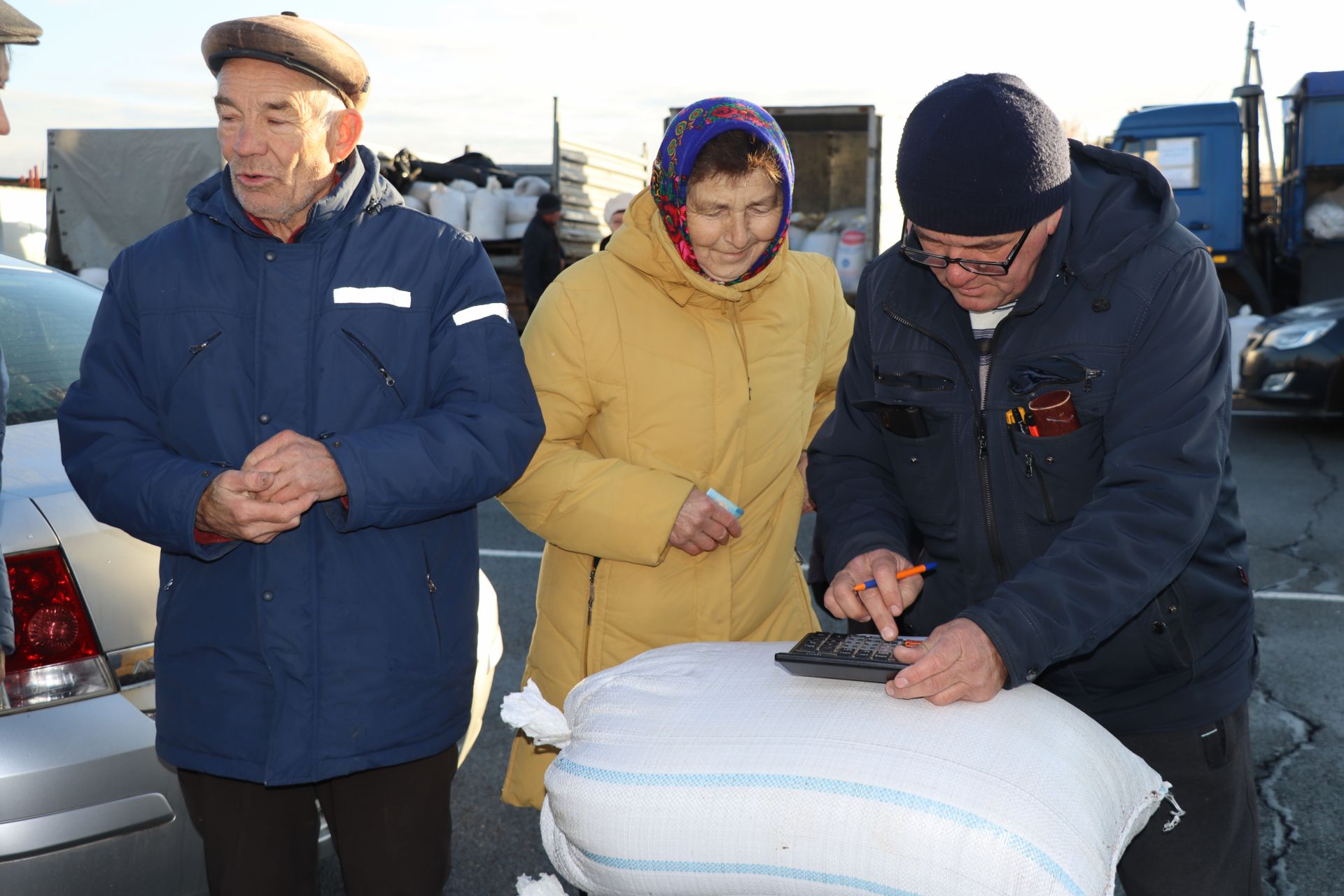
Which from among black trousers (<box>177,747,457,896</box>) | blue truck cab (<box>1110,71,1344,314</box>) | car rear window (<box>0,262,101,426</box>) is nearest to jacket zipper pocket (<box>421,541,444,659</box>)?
black trousers (<box>177,747,457,896</box>)

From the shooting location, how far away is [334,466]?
2.06 meters

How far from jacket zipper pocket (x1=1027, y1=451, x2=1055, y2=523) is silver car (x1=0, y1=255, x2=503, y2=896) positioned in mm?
1721

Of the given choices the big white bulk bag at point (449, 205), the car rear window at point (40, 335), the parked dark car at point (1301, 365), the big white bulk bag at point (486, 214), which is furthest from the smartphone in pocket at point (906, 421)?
the big white bulk bag at point (486, 214)

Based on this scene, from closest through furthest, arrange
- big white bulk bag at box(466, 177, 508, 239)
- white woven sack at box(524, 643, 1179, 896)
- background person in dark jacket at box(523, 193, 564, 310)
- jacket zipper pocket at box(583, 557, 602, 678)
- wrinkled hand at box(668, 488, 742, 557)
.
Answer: white woven sack at box(524, 643, 1179, 896)
wrinkled hand at box(668, 488, 742, 557)
jacket zipper pocket at box(583, 557, 602, 678)
background person in dark jacket at box(523, 193, 564, 310)
big white bulk bag at box(466, 177, 508, 239)

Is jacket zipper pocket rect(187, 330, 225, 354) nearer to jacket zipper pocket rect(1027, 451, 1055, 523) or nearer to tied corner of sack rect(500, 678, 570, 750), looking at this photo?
tied corner of sack rect(500, 678, 570, 750)

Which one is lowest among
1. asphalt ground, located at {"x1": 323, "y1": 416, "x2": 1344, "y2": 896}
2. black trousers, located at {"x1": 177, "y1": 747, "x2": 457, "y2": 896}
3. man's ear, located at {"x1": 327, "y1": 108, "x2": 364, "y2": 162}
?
asphalt ground, located at {"x1": 323, "y1": 416, "x2": 1344, "y2": 896}

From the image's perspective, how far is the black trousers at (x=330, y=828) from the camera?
217cm

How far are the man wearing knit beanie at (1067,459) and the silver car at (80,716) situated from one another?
4.59 feet

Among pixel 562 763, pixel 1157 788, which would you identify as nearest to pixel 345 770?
pixel 562 763

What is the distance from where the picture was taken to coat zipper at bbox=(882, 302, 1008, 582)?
6.37ft

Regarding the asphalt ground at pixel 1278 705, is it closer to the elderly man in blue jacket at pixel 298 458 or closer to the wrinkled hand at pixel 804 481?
the elderly man in blue jacket at pixel 298 458

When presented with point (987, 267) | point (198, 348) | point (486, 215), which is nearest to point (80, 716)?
point (198, 348)

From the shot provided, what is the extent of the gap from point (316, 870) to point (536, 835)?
128cm

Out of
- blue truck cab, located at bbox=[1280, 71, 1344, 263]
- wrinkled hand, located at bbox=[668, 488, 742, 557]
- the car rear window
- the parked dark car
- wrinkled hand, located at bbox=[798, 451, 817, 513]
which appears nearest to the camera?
wrinkled hand, located at bbox=[668, 488, 742, 557]
